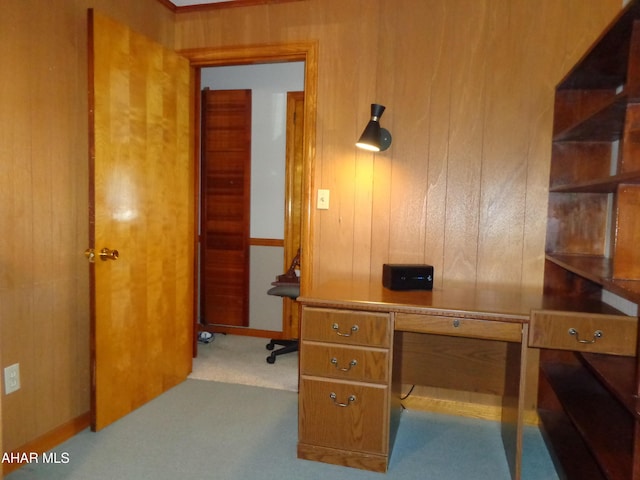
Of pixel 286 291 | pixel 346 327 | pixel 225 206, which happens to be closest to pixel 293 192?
pixel 225 206

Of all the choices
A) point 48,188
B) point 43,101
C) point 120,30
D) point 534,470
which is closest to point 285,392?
point 534,470

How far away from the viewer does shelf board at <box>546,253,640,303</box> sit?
1.28 meters

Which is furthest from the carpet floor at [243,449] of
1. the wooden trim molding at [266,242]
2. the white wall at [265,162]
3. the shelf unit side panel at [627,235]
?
the wooden trim molding at [266,242]

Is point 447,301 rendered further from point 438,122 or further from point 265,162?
point 265,162

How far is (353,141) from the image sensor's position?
8.14 feet

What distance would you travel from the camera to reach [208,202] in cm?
384

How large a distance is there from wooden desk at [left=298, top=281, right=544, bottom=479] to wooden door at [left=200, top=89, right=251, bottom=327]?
1.93 metres

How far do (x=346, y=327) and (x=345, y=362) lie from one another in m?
0.15

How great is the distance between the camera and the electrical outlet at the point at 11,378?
180 cm

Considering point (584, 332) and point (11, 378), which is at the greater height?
point (584, 332)

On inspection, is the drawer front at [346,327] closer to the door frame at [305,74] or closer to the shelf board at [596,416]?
the door frame at [305,74]

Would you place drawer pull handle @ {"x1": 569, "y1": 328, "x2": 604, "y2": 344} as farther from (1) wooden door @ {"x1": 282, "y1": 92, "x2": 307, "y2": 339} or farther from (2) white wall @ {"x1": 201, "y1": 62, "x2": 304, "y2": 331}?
(2) white wall @ {"x1": 201, "y1": 62, "x2": 304, "y2": 331}

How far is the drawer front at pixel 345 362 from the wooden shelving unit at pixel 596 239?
2.26 ft

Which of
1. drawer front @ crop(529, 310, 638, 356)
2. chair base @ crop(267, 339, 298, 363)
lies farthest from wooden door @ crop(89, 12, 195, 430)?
drawer front @ crop(529, 310, 638, 356)
